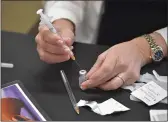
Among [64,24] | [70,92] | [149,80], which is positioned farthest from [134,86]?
[64,24]

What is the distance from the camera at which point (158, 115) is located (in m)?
0.65

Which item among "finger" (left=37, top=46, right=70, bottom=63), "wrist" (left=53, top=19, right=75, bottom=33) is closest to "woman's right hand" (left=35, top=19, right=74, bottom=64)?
"finger" (left=37, top=46, right=70, bottom=63)

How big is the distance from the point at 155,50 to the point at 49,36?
276 millimetres

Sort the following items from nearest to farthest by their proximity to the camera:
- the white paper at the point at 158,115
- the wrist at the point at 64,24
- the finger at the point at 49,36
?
the white paper at the point at 158,115 < the finger at the point at 49,36 < the wrist at the point at 64,24

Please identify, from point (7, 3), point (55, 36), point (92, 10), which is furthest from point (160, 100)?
point (7, 3)

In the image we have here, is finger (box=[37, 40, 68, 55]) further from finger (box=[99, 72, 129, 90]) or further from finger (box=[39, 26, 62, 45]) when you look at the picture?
finger (box=[99, 72, 129, 90])

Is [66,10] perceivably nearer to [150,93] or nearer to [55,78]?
[55,78]

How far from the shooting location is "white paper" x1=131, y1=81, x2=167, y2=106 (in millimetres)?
688

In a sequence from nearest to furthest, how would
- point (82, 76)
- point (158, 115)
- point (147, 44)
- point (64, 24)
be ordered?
1. point (158, 115)
2. point (82, 76)
3. point (147, 44)
4. point (64, 24)

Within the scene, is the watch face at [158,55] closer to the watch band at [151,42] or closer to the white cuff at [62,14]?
the watch band at [151,42]

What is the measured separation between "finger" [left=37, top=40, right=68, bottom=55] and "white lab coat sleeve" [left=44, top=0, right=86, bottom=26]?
18 centimetres

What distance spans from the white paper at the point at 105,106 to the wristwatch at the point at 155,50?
0.68ft

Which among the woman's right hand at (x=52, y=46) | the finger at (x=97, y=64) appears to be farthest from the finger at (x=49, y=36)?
the finger at (x=97, y=64)

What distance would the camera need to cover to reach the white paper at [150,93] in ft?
2.26
